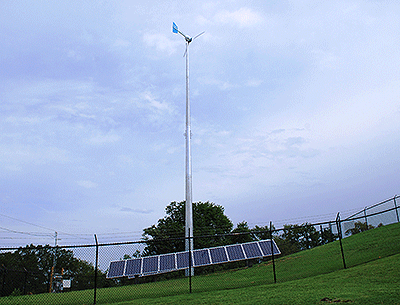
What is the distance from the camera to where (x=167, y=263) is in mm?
21766

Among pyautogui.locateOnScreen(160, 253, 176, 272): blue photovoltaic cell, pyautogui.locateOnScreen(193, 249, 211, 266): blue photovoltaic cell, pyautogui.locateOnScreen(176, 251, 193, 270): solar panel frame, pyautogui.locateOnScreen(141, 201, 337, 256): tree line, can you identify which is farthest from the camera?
pyautogui.locateOnScreen(141, 201, 337, 256): tree line

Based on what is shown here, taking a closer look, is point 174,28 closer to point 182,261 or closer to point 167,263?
point 182,261

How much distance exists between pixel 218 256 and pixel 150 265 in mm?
5229

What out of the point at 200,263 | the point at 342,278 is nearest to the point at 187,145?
the point at 200,263

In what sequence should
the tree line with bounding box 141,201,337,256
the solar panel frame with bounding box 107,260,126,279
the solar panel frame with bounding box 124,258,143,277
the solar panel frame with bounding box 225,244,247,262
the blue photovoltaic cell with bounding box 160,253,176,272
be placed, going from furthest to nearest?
the tree line with bounding box 141,201,337,256
the solar panel frame with bounding box 225,244,247,262
the blue photovoltaic cell with bounding box 160,253,176,272
the solar panel frame with bounding box 124,258,143,277
the solar panel frame with bounding box 107,260,126,279

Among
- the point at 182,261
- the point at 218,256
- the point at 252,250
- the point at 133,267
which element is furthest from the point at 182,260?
the point at 252,250

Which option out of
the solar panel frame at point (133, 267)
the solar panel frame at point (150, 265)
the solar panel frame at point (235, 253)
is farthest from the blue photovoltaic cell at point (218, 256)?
the solar panel frame at point (133, 267)

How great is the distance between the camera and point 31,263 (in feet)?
153

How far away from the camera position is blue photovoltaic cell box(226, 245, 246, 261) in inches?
883

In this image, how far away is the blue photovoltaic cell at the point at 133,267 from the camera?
20141 millimetres

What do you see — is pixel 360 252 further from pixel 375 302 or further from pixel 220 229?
pixel 220 229

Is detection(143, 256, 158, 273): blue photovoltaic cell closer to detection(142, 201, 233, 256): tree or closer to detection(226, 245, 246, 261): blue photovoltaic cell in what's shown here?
detection(226, 245, 246, 261): blue photovoltaic cell

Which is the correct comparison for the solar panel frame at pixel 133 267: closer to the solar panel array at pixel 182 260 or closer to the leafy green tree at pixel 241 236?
the solar panel array at pixel 182 260

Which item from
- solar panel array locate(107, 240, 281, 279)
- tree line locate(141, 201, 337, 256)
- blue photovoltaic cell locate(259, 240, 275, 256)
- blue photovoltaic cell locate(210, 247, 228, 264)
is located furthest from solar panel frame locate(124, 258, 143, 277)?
tree line locate(141, 201, 337, 256)
